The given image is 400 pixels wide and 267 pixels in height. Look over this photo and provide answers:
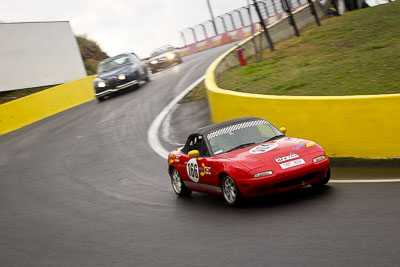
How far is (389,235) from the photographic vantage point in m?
5.81

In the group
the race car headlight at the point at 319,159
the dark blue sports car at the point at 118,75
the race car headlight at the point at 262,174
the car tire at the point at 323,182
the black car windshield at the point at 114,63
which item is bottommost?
the car tire at the point at 323,182

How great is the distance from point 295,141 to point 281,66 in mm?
11201

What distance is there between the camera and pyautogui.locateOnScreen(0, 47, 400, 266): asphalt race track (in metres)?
5.95

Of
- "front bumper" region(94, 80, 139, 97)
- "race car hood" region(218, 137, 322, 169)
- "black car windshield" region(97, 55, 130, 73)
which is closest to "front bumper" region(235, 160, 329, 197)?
"race car hood" region(218, 137, 322, 169)

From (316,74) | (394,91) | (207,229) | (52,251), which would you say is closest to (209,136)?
(207,229)

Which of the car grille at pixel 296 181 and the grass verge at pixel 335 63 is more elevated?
the grass verge at pixel 335 63

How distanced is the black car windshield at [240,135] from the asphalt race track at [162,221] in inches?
Result: 34.5

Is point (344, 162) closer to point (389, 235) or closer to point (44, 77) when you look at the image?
point (389, 235)

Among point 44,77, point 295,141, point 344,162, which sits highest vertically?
point 44,77

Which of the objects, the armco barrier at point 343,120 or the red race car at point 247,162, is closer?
the red race car at point 247,162

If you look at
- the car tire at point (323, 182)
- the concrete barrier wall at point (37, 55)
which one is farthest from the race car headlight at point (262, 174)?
the concrete barrier wall at point (37, 55)

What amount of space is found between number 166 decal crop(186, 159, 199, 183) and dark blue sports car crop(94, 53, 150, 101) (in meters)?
16.6

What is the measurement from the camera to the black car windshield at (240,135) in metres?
9.07

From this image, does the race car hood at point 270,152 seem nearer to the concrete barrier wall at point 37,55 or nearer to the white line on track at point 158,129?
the white line on track at point 158,129
